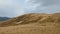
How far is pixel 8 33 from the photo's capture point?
11273 mm

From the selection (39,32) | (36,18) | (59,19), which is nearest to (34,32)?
(39,32)

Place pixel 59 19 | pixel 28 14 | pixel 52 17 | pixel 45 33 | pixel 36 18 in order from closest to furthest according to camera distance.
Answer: pixel 45 33, pixel 59 19, pixel 52 17, pixel 36 18, pixel 28 14

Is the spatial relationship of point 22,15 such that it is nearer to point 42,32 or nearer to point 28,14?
point 28,14

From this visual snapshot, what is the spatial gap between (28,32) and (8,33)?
1.48 m

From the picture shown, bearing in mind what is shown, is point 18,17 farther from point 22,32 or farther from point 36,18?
point 22,32

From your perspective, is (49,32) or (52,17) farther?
(52,17)

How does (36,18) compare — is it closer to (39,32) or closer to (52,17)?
(52,17)

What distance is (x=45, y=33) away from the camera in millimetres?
10992

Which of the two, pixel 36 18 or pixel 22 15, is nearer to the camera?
pixel 36 18

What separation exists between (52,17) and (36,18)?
270cm

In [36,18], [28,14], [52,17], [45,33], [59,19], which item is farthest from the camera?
[28,14]

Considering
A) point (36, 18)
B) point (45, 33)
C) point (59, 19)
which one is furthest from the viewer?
point (36, 18)

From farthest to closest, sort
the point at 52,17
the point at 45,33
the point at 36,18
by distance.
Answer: the point at 36,18 → the point at 52,17 → the point at 45,33

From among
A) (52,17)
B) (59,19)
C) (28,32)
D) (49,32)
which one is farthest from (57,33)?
(52,17)
